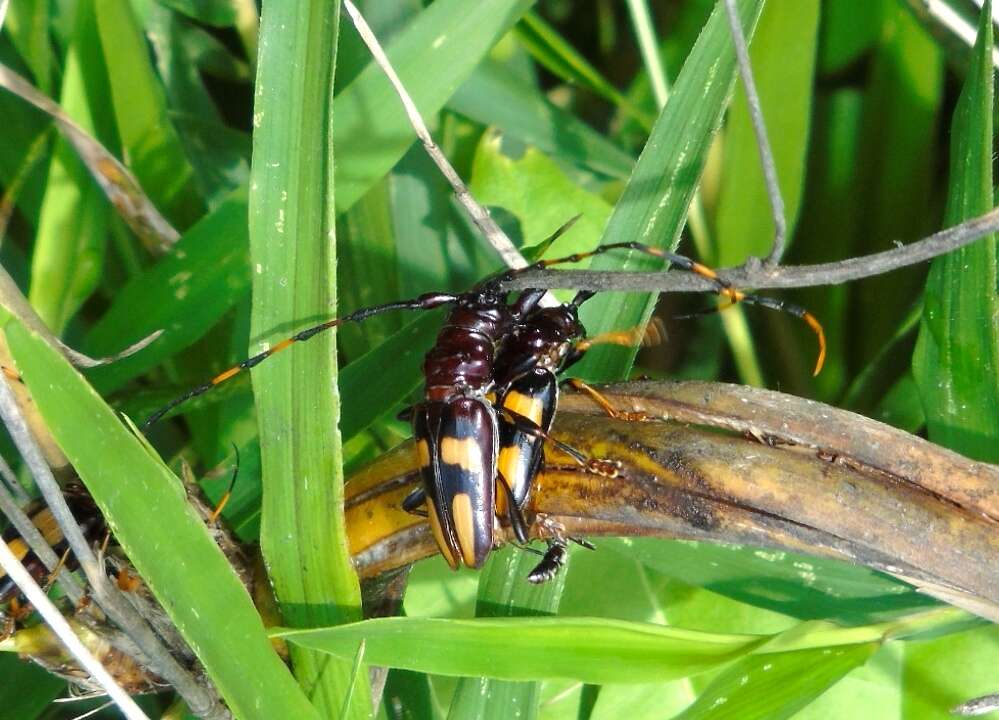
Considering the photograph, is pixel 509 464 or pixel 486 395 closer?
pixel 509 464

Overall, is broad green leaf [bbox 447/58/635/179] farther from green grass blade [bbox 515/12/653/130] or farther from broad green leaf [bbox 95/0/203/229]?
broad green leaf [bbox 95/0/203/229]

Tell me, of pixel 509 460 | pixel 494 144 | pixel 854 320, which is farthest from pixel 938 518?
pixel 854 320

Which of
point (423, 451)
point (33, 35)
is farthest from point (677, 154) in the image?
point (33, 35)

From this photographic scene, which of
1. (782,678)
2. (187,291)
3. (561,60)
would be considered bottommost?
(782,678)

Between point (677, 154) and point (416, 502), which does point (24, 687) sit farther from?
point (677, 154)

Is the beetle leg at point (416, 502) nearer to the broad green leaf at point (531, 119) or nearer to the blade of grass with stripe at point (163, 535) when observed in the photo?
the blade of grass with stripe at point (163, 535)

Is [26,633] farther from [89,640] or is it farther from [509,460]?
[509,460]

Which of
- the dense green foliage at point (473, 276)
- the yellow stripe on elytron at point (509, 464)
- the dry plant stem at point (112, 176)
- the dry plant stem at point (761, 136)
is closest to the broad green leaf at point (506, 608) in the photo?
the dense green foliage at point (473, 276)
